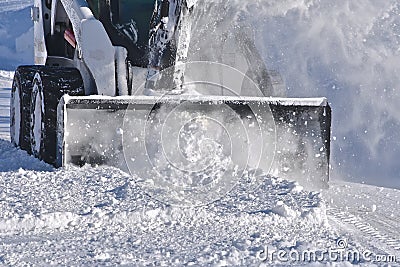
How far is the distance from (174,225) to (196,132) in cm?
138

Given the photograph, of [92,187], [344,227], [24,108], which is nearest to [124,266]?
[92,187]

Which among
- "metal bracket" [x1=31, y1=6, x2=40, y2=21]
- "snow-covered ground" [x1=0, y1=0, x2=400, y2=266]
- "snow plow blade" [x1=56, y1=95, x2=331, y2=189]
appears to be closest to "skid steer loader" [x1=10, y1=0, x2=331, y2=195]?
"snow plow blade" [x1=56, y1=95, x2=331, y2=189]

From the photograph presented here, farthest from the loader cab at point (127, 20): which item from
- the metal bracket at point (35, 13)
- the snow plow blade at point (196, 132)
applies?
the metal bracket at point (35, 13)

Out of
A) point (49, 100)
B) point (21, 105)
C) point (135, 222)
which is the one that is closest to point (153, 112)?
point (49, 100)

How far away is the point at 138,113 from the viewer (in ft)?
15.4

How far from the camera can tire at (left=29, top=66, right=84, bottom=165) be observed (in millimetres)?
4891

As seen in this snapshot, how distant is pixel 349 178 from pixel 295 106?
117 centimetres

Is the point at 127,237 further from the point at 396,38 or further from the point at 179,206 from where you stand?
the point at 396,38

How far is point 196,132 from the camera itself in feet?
15.6

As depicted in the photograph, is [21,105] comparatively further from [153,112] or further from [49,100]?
[153,112]

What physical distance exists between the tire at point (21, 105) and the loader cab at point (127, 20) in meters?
0.64

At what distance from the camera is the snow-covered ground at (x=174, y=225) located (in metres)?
2.96

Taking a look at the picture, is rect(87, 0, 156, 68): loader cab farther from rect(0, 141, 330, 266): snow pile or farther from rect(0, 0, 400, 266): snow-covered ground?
rect(0, 141, 330, 266): snow pile
